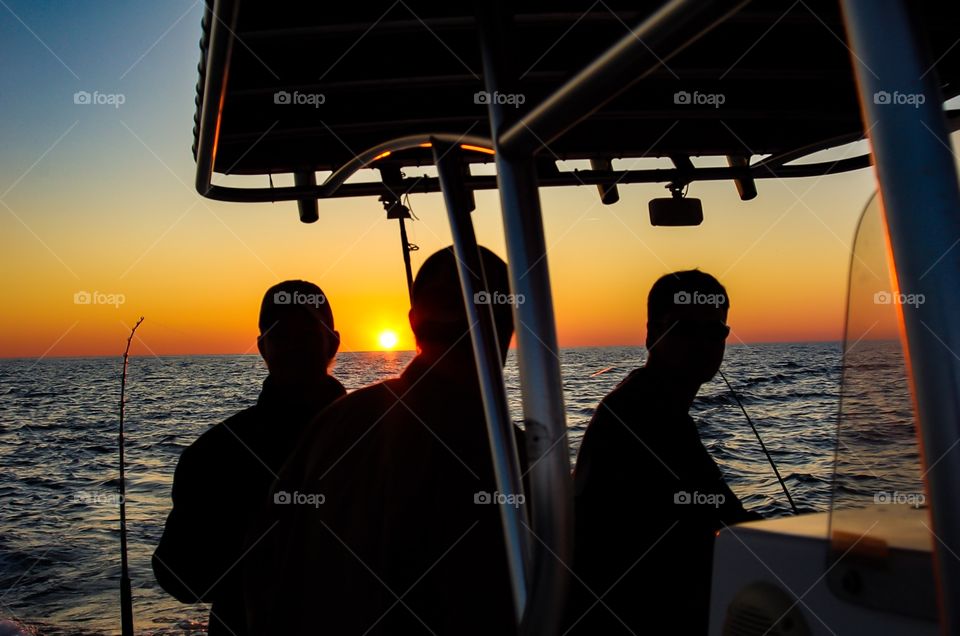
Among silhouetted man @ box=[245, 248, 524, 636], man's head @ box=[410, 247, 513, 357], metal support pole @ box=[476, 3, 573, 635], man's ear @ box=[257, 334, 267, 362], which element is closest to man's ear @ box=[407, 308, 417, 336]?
man's head @ box=[410, 247, 513, 357]

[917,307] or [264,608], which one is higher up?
[917,307]

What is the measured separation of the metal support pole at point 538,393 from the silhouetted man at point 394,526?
1.24ft

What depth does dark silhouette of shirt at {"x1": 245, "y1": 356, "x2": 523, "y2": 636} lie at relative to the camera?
1468mm

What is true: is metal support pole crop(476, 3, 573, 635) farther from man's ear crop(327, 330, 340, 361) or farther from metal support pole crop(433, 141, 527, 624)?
man's ear crop(327, 330, 340, 361)

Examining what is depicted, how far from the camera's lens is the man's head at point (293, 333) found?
2611 millimetres

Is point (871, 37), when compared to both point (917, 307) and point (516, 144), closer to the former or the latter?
point (917, 307)

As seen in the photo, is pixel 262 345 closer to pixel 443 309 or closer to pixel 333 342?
pixel 333 342

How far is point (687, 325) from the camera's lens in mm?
2207

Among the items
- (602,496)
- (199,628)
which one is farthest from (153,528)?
(602,496)

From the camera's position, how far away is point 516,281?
105cm

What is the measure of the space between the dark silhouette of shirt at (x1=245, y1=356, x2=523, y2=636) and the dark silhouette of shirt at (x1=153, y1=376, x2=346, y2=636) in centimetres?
71

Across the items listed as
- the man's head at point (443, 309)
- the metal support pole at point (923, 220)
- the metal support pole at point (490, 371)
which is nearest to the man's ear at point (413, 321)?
the man's head at point (443, 309)

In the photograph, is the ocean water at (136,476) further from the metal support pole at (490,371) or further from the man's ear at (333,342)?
the man's ear at (333,342)

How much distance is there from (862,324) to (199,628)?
706 centimetres
